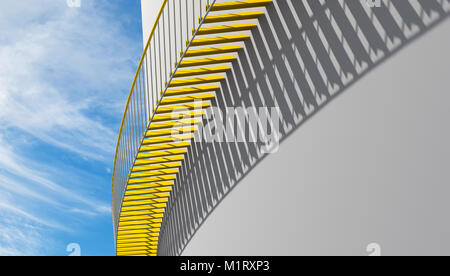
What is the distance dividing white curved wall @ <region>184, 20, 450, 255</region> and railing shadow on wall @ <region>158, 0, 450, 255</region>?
0.65 ft

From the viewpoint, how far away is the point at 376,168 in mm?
5551

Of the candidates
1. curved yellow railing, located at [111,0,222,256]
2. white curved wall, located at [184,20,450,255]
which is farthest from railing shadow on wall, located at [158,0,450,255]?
curved yellow railing, located at [111,0,222,256]

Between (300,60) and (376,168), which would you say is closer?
(376,168)

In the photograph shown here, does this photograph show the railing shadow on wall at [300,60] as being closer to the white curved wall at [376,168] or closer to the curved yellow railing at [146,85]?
the white curved wall at [376,168]

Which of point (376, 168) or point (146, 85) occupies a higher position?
point (146, 85)

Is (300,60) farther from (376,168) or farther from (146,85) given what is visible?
(146,85)

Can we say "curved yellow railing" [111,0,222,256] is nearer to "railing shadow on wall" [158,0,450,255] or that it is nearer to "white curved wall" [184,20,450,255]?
"railing shadow on wall" [158,0,450,255]

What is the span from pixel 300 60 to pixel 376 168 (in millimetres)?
2132

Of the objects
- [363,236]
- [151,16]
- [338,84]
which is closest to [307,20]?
[338,84]

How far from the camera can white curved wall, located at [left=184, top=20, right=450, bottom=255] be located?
193 inches

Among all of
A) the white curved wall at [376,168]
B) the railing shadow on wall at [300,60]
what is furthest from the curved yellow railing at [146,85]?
the white curved wall at [376,168]

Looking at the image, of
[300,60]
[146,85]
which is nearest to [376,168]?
[300,60]
